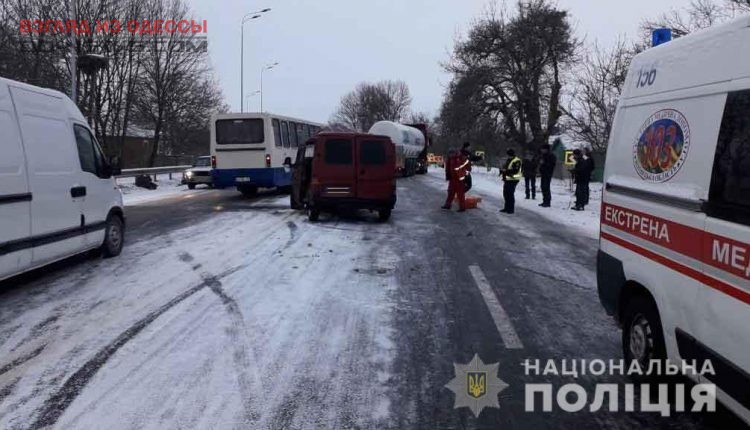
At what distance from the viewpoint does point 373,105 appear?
100438 mm

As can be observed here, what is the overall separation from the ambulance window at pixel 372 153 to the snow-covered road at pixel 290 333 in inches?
134

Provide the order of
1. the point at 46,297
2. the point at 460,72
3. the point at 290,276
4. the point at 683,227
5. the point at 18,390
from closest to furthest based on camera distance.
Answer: the point at 683,227 < the point at 18,390 < the point at 46,297 < the point at 290,276 < the point at 460,72

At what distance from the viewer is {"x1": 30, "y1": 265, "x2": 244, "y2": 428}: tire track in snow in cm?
365

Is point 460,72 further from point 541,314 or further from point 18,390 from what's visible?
point 18,390

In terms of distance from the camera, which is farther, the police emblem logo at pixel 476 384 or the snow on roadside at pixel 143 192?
the snow on roadside at pixel 143 192

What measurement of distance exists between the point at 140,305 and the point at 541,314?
13.7ft

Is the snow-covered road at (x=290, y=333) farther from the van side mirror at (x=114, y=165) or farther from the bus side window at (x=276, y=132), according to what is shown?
the bus side window at (x=276, y=132)

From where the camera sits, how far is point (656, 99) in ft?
13.5

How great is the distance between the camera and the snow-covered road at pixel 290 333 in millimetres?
3758

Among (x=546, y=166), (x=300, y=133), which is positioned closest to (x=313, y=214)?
(x=546, y=166)

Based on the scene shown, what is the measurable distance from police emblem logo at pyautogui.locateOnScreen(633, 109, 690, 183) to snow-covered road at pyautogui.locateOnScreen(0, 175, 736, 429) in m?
1.56

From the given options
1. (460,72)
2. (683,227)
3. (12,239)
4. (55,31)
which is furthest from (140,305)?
(460,72)

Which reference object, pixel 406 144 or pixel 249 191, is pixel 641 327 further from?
pixel 406 144

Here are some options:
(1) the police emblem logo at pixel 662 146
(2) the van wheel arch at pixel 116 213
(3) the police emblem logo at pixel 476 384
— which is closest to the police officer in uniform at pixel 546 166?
(2) the van wheel arch at pixel 116 213
